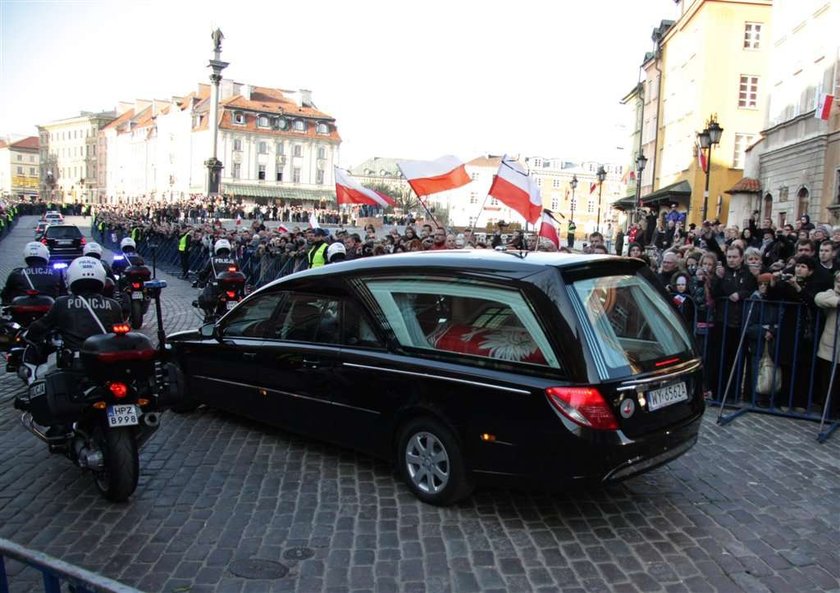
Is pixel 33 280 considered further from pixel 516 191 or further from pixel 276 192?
pixel 276 192

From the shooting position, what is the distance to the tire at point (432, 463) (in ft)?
16.3

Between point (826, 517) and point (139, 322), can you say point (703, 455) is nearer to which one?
point (826, 517)

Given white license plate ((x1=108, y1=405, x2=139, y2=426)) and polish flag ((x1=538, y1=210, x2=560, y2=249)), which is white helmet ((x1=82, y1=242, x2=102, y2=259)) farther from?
polish flag ((x1=538, y1=210, x2=560, y2=249))

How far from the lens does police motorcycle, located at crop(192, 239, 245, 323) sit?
40.3 feet

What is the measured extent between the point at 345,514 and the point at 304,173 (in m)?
97.1

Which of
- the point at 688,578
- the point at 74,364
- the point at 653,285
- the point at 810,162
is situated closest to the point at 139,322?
the point at 74,364

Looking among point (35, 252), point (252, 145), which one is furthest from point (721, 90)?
point (252, 145)

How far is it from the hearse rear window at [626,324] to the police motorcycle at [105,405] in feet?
10.2

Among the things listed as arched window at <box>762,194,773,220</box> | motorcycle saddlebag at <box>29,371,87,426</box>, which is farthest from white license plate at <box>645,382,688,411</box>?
arched window at <box>762,194,773,220</box>

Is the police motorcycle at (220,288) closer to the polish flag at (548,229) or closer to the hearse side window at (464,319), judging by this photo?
the polish flag at (548,229)

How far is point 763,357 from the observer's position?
8039 millimetres

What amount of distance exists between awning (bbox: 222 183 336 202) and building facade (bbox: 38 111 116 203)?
54.7 m

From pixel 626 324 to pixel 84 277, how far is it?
170 inches

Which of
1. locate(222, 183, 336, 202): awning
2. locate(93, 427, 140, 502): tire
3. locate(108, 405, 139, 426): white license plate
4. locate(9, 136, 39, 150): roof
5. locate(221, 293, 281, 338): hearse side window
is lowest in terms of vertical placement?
locate(93, 427, 140, 502): tire
